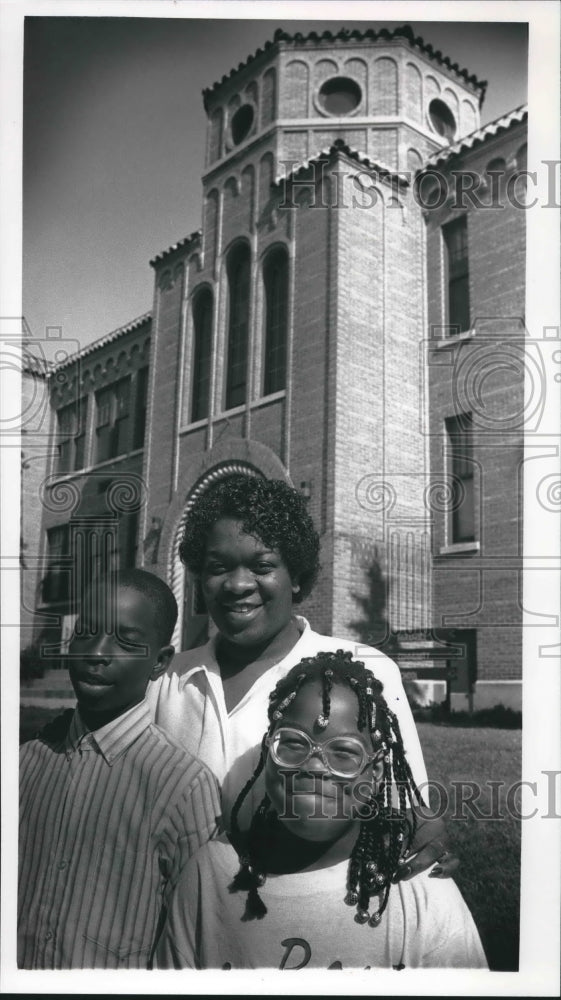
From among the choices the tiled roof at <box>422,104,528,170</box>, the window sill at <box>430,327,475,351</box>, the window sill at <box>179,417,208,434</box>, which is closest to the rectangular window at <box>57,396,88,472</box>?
the window sill at <box>179,417,208,434</box>

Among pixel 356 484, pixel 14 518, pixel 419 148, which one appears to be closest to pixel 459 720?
pixel 356 484

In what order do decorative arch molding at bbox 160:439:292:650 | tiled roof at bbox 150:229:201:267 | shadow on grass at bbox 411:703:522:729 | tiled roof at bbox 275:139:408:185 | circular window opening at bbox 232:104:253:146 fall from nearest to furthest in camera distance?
1. shadow on grass at bbox 411:703:522:729
2. decorative arch molding at bbox 160:439:292:650
3. tiled roof at bbox 275:139:408:185
4. tiled roof at bbox 150:229:201:267
5. circular window opening at bbox 232:104:253:146

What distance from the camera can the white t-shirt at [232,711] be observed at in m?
3.60

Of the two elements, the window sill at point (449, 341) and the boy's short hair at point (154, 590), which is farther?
the window sill at point (449, 341)

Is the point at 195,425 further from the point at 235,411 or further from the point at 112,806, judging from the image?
the point at 112,806

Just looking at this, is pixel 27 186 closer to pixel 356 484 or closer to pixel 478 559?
pixel 356 484

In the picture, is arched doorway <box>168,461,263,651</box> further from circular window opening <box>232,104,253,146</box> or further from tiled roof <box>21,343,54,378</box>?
circular window opening <box>232,104,253,146</box>

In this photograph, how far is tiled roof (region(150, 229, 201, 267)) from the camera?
451 cm

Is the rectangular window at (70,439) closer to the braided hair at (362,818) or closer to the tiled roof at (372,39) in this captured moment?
the braided hair at (362,818)

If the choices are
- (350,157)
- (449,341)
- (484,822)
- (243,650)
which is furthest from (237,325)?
(484,822)

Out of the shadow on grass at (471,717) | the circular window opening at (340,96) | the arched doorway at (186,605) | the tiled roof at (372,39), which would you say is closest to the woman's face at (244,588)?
the arched doorway at (186,605)

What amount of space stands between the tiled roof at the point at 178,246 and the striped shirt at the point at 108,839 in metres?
2.32

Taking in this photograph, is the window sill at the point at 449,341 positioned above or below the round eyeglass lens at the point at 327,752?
above

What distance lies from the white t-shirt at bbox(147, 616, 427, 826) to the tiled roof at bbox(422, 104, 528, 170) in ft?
8.28
